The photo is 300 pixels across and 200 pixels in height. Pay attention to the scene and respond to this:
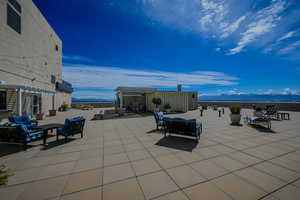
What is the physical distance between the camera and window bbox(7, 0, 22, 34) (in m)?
8.14

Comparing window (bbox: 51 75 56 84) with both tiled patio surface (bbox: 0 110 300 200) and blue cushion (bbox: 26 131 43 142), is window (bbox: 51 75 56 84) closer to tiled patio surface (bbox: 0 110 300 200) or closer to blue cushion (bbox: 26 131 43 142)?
blue cushion (bbox: 26 131 43 142)

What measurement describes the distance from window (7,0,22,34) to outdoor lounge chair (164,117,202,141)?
12.0 m

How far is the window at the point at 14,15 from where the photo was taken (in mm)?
8141

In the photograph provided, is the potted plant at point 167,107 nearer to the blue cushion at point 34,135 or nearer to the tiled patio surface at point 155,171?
the tiled patio surface at point 155,171

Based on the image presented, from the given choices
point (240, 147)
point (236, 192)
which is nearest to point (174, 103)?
point (240, 147)

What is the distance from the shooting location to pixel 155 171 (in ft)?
9.10

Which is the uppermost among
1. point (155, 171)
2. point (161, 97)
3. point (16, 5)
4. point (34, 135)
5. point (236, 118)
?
point (16, 5)

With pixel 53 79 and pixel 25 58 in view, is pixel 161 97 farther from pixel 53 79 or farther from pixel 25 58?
pixel 53 79

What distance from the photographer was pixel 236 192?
212cm

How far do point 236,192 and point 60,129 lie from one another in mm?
5666

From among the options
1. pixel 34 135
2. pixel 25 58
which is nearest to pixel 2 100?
pixel 25 58

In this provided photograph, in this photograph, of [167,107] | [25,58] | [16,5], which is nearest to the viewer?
[16,5]

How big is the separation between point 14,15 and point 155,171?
13246 millimetres

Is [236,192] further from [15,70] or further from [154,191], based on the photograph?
[15,70]
